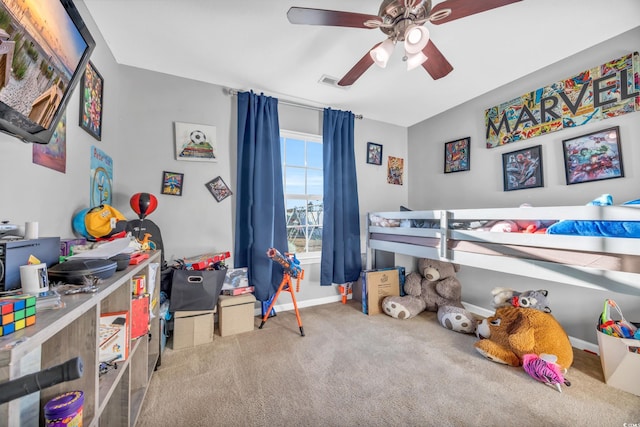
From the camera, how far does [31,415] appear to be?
749mm

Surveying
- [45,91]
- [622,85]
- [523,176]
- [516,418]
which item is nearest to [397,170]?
[523,176]

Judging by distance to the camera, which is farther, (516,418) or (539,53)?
(539,53)

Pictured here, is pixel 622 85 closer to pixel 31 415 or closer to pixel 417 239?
pixel 417 239

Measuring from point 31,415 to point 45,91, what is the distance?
3.56 feet

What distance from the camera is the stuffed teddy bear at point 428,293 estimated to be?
2535 millimetres

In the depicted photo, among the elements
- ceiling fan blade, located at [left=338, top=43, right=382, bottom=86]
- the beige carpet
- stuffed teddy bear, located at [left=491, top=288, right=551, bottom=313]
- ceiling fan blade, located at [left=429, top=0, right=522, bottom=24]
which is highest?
ceiling fan blade, located at [left=338, top=43, right=382, bottom=86]

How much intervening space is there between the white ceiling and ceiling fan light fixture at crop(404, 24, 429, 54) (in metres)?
0.39

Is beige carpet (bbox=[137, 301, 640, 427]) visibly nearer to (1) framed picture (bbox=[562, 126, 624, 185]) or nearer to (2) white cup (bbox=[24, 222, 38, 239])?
(2) white cup (bbox=[24, 222, 38, 239])

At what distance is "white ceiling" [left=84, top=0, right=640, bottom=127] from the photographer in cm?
157

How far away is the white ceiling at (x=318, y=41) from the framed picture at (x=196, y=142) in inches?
18.9

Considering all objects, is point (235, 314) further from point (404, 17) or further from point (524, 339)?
point (404, 17)

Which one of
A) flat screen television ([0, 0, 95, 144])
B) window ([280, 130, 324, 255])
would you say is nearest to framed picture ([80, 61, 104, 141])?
flat screen television ([0, 0, 95, 144])

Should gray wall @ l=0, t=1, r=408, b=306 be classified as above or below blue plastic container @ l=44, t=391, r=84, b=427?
above

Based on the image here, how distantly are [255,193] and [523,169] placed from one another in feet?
8.46
